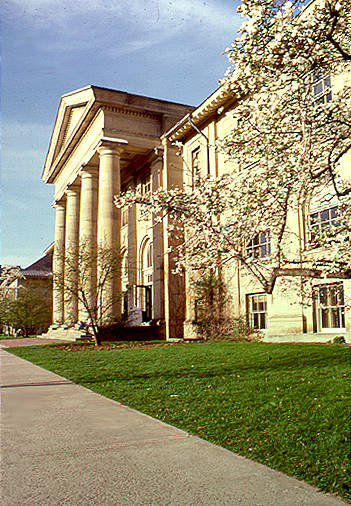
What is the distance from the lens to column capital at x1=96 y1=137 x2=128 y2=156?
1318 inches

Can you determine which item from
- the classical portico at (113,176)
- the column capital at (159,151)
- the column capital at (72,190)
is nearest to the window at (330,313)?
the classical portico at (113,176)

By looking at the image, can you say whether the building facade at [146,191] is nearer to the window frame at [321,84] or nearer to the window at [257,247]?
the window at [257,247]

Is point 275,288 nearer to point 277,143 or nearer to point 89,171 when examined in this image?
point 277,143

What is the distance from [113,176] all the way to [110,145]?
2.30 metres

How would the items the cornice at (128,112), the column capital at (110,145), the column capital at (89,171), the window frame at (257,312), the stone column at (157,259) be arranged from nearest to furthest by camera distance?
the window frame at (257,312) → the stone column at (157,259) → the column capital at (110,145) → the cornice at (128,112) → the column capital at (89,171)

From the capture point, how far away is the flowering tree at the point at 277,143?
23.3 feet

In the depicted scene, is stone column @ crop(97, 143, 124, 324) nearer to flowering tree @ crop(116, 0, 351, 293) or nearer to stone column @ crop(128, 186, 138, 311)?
stone column @ crop(128, 186, 138, 311)

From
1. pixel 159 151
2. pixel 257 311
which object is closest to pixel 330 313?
pixel 257 311

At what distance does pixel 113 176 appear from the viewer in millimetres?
33375

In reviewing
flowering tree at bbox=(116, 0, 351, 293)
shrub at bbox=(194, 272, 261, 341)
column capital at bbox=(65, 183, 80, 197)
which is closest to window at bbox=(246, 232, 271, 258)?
flowering tree at bbox=(116, 0, 351, 293)

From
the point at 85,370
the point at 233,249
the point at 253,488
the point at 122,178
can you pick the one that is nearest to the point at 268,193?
the point at 233,249

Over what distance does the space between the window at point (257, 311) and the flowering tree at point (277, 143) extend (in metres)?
14.2

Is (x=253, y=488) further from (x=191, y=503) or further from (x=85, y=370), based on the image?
(x=85, y=370)

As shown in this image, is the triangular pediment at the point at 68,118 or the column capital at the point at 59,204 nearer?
the triangular pediment at the point at 68,118
